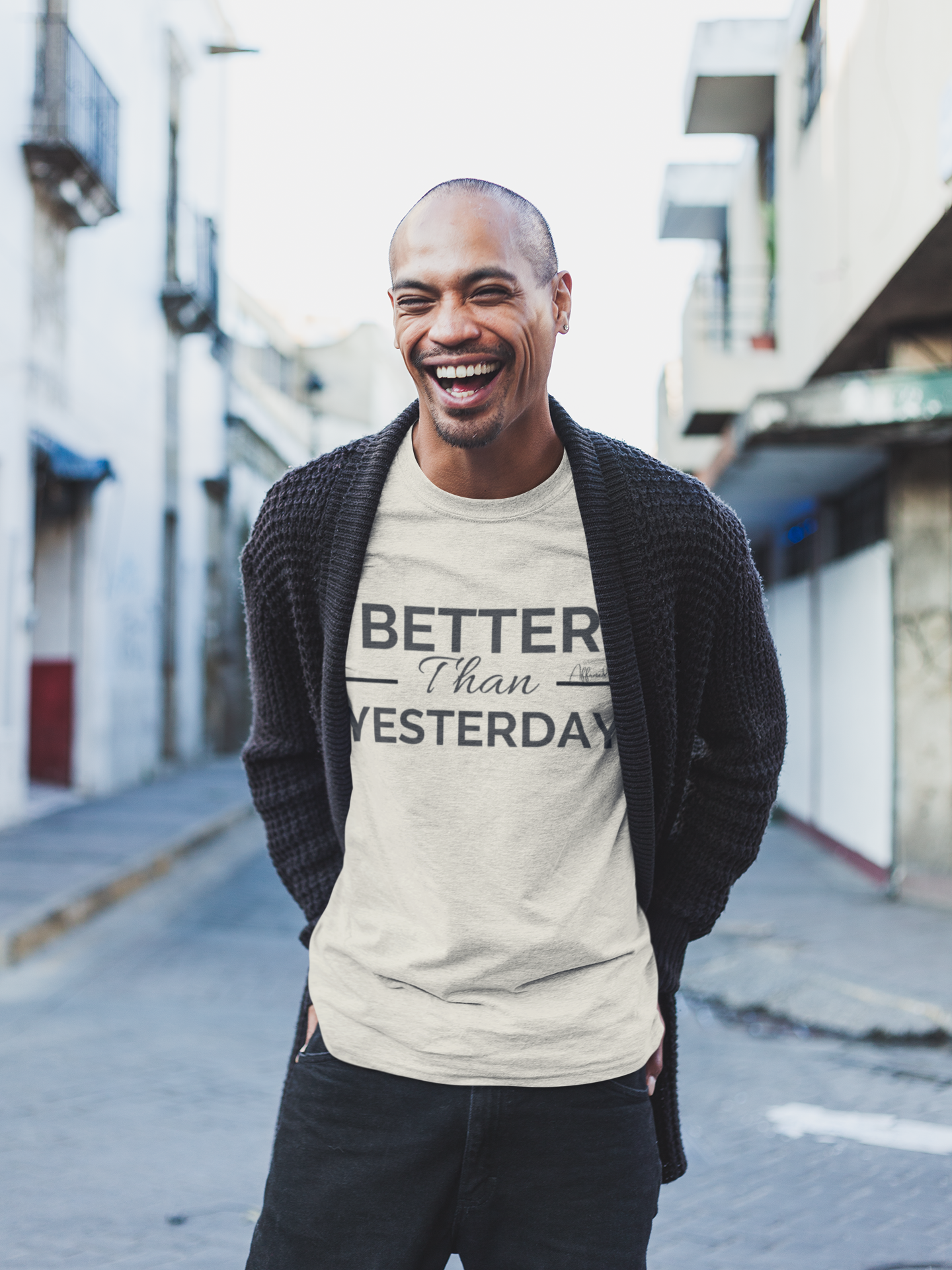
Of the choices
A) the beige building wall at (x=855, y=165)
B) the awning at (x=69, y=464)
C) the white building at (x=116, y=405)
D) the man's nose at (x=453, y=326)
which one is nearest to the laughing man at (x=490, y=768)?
the man's nose at (x=453, y=326)

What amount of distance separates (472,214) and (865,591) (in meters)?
8.52

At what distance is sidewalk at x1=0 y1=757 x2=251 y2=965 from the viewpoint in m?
7.29

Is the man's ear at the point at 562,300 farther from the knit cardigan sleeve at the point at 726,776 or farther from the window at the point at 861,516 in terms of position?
the window at the point at 861,516

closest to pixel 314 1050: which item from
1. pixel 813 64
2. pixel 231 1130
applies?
pixel 231 1130

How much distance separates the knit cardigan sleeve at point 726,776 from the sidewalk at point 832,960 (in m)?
3.96

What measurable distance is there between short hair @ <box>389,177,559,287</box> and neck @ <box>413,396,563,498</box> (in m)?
0.19

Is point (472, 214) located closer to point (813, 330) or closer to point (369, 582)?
point (369, 582)

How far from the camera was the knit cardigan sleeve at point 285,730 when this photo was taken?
195 centimetres

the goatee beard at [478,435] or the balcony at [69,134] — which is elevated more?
the balcony at [69,134]

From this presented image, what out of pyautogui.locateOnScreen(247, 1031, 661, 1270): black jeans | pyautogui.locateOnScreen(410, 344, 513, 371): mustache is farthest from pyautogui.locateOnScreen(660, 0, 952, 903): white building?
pyautogui.locateOnScreen(247, 1031, 661, 1270): black jeans

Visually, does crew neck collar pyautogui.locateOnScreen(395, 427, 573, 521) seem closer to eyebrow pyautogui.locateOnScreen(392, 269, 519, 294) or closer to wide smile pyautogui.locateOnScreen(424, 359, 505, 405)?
wide smile pyautogui.locateOnScreen(424, 359, 505, 405)

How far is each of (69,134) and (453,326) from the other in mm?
11328

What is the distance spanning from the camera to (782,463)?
9.41m

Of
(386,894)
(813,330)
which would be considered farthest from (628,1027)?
(813,330)
